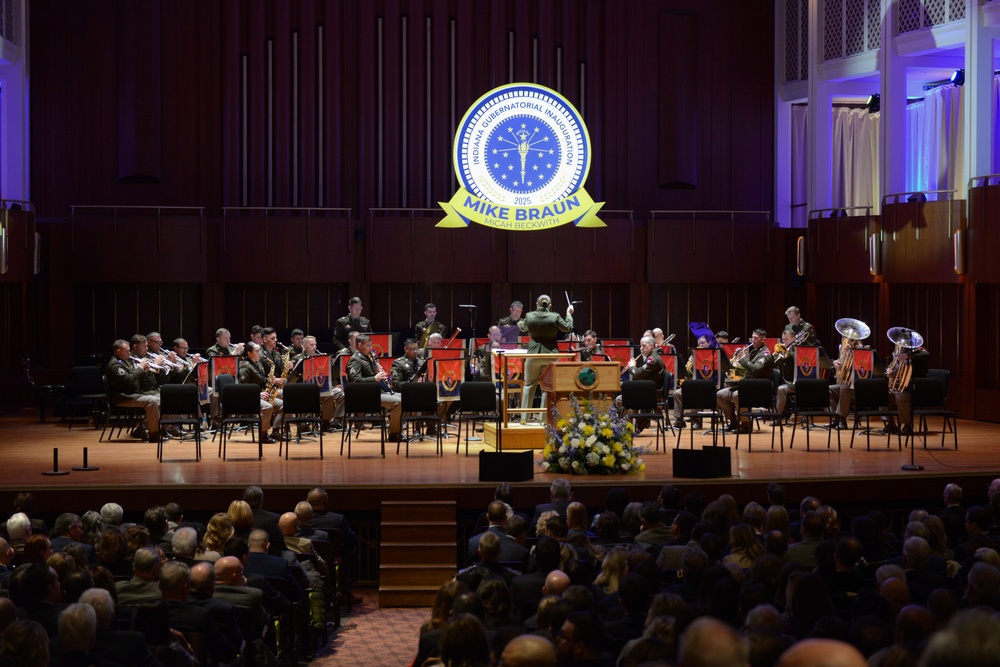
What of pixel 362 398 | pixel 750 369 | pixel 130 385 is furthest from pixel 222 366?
pixel 750 369

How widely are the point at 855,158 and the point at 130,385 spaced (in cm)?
1243

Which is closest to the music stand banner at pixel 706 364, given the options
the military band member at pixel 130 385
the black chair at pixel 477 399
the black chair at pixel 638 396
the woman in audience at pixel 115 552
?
the black chair at pixel 638 396

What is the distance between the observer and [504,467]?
10.3 meters

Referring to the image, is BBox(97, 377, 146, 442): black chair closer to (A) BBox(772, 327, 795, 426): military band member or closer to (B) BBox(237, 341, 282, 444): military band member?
(B) BBox(237, 341, 282, 444): military band member

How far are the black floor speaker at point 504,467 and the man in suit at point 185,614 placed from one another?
15.5ft

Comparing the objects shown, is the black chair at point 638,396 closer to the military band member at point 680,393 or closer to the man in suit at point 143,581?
the military band member at point 680,393

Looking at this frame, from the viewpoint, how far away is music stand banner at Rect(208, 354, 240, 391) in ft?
42.6

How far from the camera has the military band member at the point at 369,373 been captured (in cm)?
1320

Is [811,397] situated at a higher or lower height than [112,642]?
higher

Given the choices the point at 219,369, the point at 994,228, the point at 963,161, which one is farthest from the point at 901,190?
the point at 219,369

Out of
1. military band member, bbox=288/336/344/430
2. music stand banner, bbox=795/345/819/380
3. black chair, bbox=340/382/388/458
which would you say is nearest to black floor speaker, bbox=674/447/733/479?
black chair, bbox=340/382/388/458

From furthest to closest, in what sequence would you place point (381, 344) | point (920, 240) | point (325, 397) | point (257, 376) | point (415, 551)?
point (920, 240), point (381, 344), point (257, 376), point (325, 397), point (415, 551)

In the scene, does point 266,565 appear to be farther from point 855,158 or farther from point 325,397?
point 855,158

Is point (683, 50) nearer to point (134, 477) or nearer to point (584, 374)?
point (584, 374)
